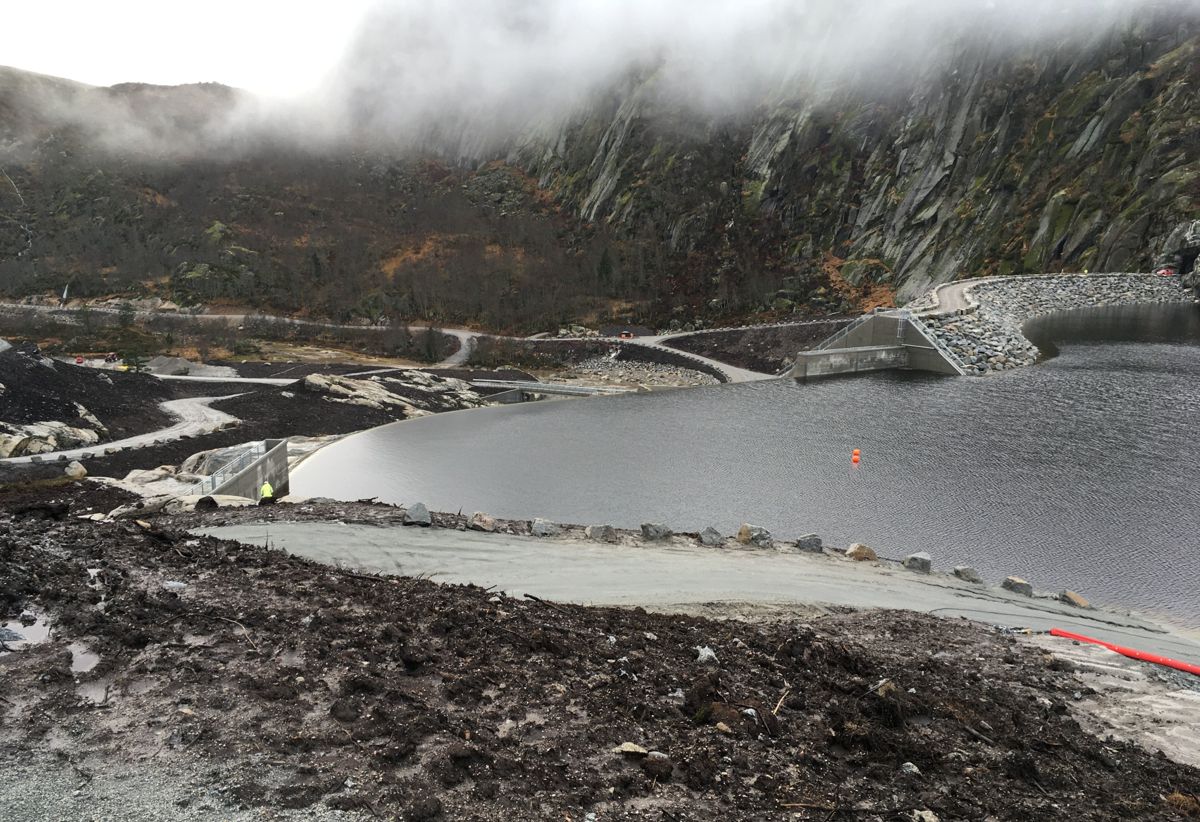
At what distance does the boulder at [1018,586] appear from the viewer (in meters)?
13.7

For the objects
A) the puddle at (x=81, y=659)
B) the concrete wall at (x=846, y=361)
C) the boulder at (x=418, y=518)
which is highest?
the concrete wall at (x=846, y=361)

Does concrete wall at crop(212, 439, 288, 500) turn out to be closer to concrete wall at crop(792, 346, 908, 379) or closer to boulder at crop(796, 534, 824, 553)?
boulder at crop(796, 534, 824, 553)

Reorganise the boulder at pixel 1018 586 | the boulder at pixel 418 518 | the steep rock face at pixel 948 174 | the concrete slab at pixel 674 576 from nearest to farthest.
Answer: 1. the concrete slab at pixel 674 576
2. the boulder at pixel 1018 586
3. the boulder at pixel 418 518
4. the steep rock face at pixel 948 174

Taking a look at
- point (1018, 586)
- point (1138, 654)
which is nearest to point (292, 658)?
point (1138, 654)

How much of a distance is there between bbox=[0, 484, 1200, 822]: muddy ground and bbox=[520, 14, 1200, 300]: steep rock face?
5959 cm

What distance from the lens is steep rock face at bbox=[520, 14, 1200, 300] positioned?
2190 inches

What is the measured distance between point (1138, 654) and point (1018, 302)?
48.2 meters

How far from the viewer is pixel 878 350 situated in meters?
44.9

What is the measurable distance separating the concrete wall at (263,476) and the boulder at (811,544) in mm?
16591

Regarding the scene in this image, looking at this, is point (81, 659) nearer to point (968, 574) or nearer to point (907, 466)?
point (968, 574)

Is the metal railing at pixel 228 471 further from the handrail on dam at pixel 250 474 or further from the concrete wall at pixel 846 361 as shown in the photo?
the concrete wall at pixel 846 361

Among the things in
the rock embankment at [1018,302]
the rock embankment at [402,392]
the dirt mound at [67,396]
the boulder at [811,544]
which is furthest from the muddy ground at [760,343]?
the dirt mound at [67,396]

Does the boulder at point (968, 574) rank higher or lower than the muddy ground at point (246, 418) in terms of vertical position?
lower

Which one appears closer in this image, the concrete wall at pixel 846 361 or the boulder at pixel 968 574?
the boulder at pixel 968 574
